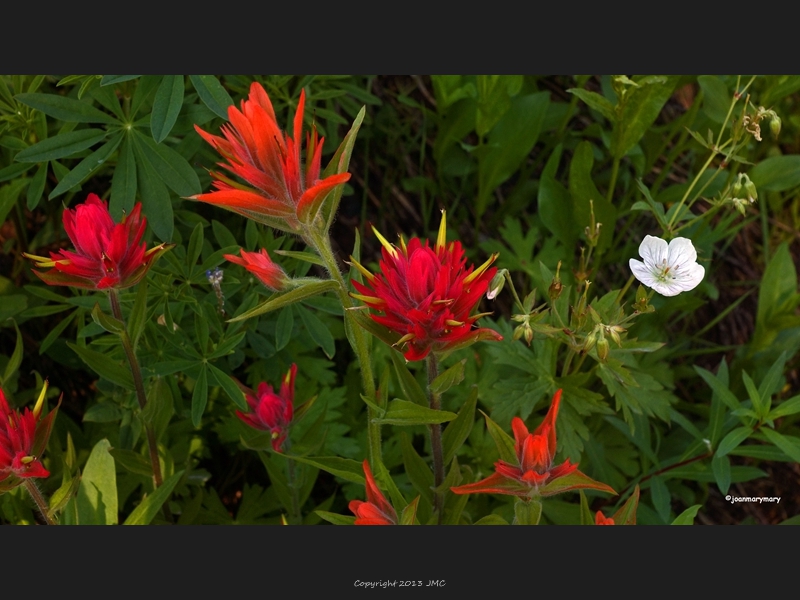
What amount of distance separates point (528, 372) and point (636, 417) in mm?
283

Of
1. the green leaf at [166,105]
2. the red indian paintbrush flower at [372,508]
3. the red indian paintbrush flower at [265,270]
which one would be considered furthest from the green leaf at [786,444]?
the green leaf at [166,105]

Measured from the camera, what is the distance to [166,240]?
4.44 ft

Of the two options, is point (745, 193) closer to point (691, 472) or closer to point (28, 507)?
point (691, 472)

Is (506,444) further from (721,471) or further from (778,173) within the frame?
(778,173)

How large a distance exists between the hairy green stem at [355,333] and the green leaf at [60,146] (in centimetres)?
53

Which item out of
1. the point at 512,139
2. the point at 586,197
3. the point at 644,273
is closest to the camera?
the point at 644,273

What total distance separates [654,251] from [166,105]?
84 cm

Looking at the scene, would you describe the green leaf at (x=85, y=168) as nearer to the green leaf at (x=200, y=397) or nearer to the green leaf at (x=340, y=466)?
the green leaf at (x=200, y=397)

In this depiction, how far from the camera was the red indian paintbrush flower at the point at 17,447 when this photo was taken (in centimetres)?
116

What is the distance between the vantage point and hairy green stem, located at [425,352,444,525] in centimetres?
117

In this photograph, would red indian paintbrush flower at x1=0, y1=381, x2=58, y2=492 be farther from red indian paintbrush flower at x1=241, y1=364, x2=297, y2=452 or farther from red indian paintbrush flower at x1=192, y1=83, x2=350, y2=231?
red indian paintbrush flower at x1=192, y1=83, x2=350, y2=231

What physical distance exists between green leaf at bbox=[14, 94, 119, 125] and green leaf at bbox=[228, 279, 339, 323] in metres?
0.59

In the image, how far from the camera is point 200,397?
138cm

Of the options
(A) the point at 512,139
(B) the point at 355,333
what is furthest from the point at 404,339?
(A) the point at 512,139
